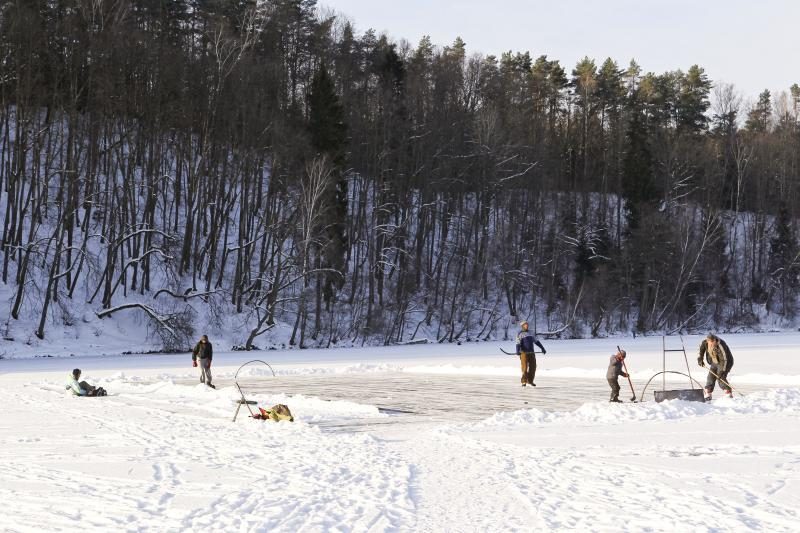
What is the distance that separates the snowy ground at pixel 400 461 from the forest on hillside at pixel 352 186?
22640mm

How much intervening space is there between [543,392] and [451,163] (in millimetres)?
39123

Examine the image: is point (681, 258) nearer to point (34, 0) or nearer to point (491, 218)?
point (491, 218)

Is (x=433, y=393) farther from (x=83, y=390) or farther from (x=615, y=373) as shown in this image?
(x=83, y=390)

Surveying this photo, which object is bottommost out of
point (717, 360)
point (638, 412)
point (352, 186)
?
point (638, 412)

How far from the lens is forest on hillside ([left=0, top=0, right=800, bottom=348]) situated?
4288 centimetres

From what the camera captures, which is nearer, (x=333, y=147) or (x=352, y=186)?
(x=333, y=147)

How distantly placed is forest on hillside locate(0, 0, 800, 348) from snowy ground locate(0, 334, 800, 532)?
22.6 metres

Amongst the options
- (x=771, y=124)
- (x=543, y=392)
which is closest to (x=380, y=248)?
(x=543, y=392)

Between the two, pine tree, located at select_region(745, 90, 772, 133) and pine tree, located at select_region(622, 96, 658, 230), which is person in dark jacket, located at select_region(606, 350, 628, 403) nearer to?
pine tree, located at select_region(622, 96, 658, 230)

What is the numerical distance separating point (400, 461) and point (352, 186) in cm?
4933

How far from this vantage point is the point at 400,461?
36.1ft

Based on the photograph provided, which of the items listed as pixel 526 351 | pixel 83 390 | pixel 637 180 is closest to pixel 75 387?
pixel 83 390

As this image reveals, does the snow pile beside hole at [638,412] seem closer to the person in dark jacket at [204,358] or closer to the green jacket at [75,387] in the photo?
the person in dark jacket at [204,358]

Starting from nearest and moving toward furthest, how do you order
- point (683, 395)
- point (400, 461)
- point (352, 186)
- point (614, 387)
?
1. point (400, 461)
2. point (683, 395)
3. point (614, 387)
4. point (352, 186)
